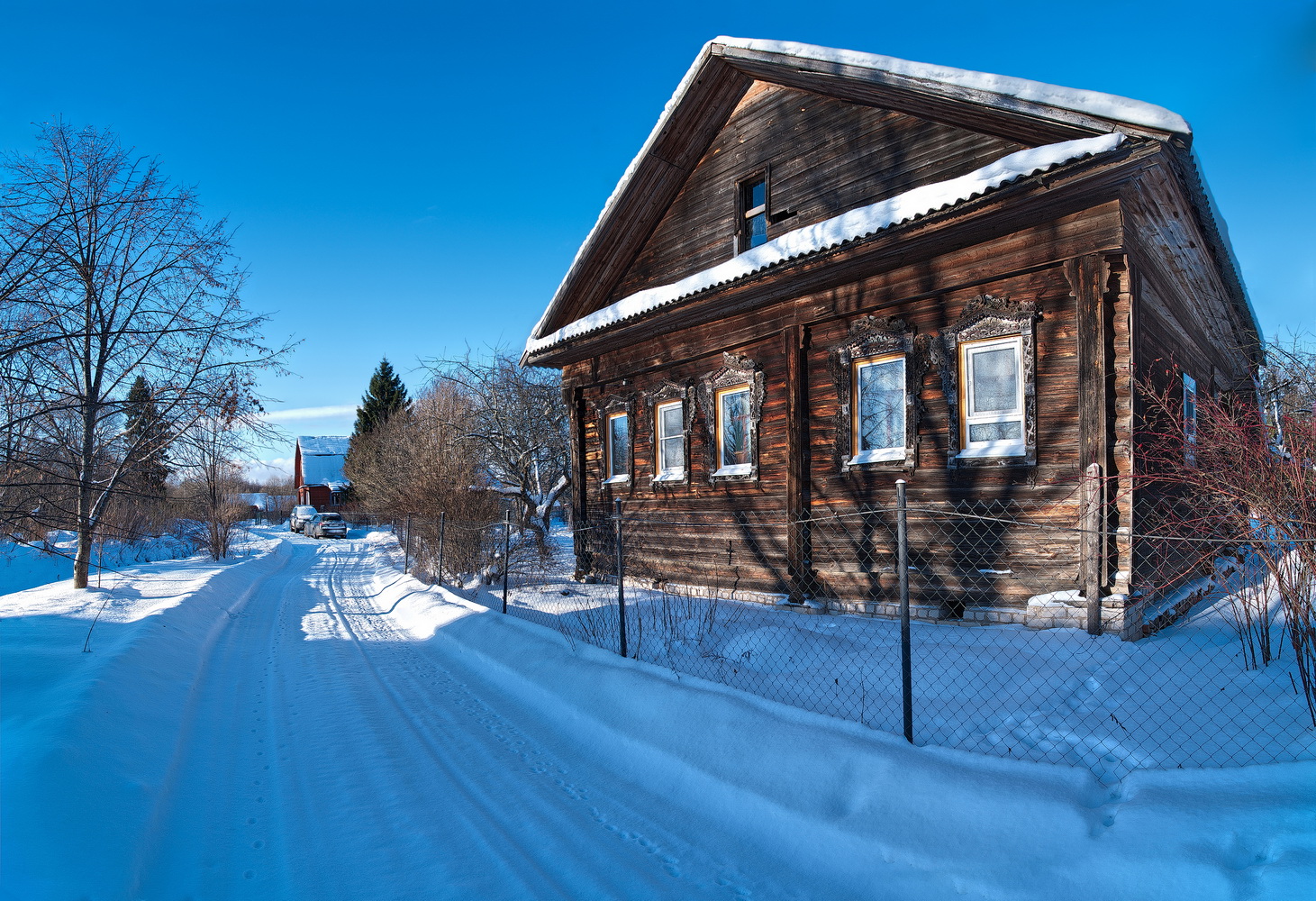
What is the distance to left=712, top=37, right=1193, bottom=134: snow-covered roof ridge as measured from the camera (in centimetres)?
618

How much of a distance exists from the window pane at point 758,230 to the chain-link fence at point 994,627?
4644 mm

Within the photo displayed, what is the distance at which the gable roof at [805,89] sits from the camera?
269 inches

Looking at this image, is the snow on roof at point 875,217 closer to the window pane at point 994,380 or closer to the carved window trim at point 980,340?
the carved window trim at point 980,340

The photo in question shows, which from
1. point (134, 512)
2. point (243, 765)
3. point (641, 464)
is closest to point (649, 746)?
point (243, 765)

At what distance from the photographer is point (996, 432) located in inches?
309

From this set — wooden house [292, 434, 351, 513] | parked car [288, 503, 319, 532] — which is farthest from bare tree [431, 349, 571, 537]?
wooden house [292, 434, 351, 513]

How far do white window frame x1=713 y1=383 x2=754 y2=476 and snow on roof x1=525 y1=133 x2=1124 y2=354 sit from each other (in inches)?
68.0

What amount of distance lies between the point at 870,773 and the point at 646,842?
138 centimetres

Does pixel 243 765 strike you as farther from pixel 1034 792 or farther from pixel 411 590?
pixel 411 590

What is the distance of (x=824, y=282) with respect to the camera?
30.4 ft

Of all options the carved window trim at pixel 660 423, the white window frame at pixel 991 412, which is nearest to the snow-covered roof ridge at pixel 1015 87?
the white window frame at pixel 991 412

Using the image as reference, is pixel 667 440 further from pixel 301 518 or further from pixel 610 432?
pixel 301 518

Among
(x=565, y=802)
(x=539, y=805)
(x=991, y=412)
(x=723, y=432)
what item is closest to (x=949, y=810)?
(x=565, y=802)

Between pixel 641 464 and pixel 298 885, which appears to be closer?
pixel 298 885
